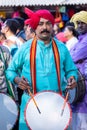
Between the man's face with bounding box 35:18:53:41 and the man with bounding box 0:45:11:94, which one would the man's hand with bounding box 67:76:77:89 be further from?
the man with bounding box 0:45:11:94

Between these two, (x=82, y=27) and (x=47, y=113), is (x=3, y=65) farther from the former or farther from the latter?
(x=82, y=27)

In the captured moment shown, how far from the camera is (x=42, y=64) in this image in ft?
19.0

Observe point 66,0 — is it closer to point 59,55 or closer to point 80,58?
point 80,58

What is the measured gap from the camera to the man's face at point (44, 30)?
5.82m

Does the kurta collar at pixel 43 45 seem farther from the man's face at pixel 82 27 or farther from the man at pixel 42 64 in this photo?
the man's face at pixel 82 27

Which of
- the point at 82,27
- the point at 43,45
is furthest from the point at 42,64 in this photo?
the point at 82,27

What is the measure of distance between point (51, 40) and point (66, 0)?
12.0 m

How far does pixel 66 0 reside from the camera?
17.7 metres

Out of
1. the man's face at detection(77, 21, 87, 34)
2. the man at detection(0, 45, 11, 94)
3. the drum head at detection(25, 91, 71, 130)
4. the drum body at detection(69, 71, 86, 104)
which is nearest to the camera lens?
the drum head at detection(25, 91, 71, 130)

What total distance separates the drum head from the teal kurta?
258mm

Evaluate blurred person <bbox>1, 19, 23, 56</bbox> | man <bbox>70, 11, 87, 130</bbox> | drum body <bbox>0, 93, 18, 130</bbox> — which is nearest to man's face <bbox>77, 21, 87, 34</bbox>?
man <bbox>70, 11, 87, 130</bbox>

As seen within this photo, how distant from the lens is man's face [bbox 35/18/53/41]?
5.82 metres

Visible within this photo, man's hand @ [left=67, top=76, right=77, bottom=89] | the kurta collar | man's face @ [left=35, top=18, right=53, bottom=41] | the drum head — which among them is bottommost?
the drum head

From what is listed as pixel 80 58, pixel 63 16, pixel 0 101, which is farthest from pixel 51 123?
pixel 63 16
